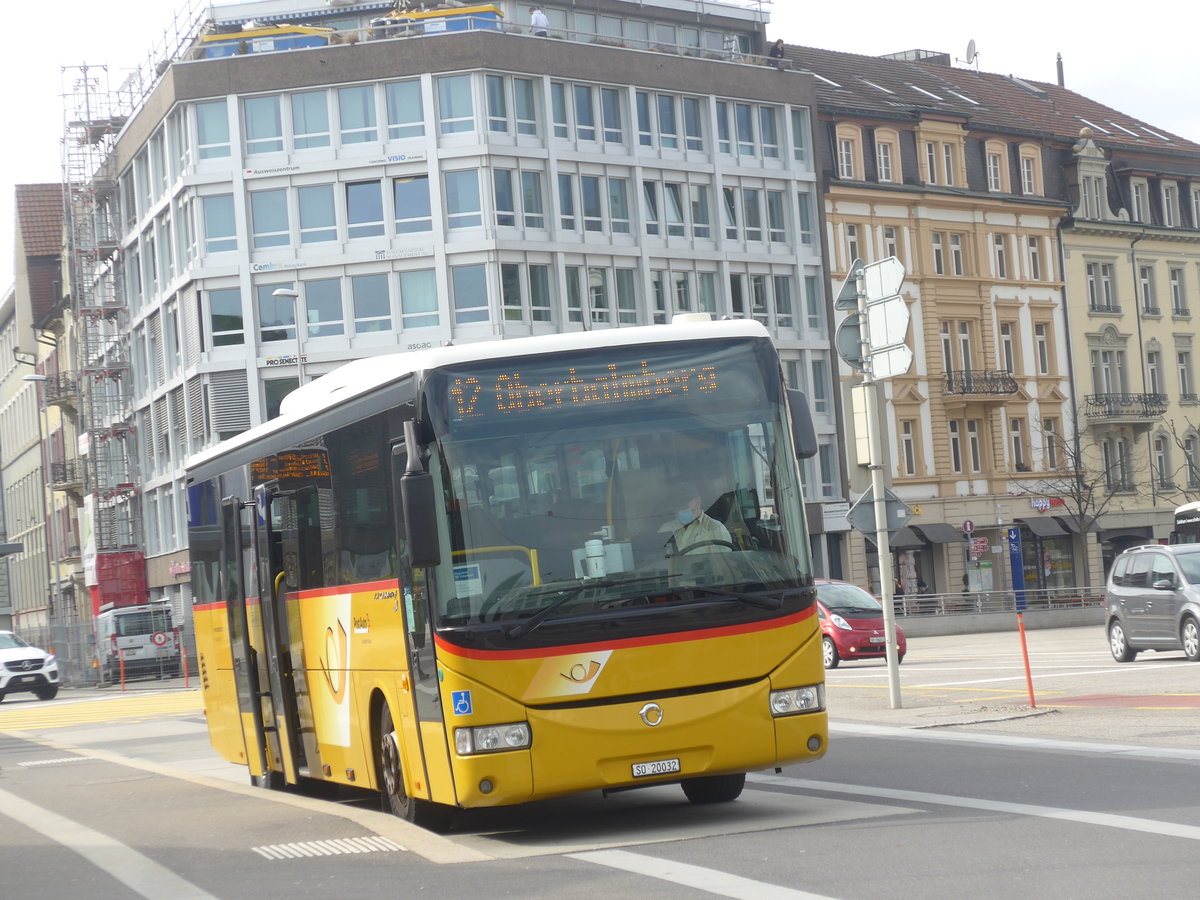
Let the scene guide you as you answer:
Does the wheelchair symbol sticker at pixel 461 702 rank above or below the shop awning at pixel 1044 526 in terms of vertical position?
below

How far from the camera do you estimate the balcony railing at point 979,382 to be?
6694 cm

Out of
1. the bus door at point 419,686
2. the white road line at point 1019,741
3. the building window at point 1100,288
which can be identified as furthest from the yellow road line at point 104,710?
the building window at point 1100,288

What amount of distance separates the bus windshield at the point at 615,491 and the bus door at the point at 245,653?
4.97 m

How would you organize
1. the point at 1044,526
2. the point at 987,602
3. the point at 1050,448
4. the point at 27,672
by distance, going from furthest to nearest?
the point at 1050,448 → the point at 1044,526 → the point at 987,602 → the point at 27,672

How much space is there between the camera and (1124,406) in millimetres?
71562

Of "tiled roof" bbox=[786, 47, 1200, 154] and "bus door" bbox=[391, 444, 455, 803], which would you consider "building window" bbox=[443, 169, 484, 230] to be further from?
"bus door" bbox=[391, 444, 455, 803]

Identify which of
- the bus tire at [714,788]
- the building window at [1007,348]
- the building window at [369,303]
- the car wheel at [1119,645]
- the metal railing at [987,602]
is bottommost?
the metal railing at [987,602]

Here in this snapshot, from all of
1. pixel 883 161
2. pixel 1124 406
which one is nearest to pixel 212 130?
pixel 883 161

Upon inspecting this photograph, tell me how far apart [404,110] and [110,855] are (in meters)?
47.6

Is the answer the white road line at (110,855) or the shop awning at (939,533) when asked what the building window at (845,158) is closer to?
the shop awning at (939,533)

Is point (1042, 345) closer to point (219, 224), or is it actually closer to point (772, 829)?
point (219, 224)

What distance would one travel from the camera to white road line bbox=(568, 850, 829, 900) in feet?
27.6

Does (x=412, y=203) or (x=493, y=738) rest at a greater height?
(x=412, y=203)

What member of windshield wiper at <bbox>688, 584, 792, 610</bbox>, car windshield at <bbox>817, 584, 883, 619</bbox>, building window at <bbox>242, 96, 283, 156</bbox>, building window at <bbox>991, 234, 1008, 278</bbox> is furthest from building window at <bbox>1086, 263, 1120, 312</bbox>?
windshield wiper at <bbox>688, 584, 792, 610</bbox>
